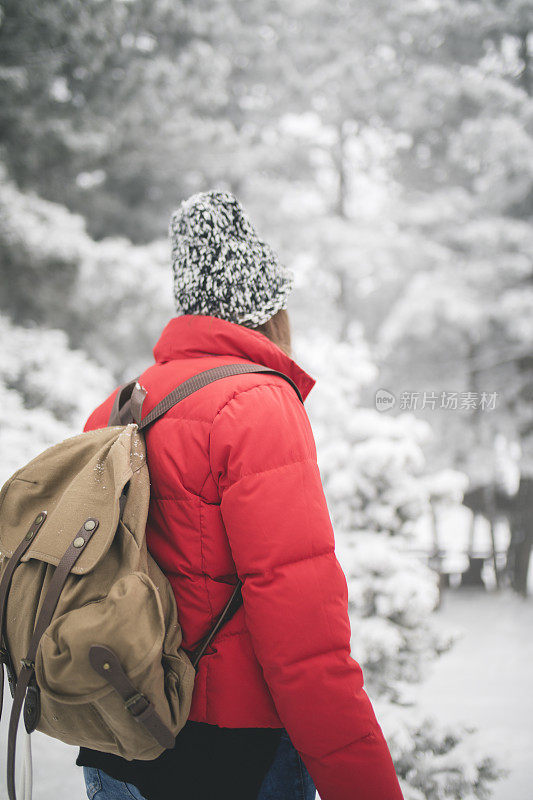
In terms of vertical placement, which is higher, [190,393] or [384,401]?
[190,393]

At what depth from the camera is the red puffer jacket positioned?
94 cm

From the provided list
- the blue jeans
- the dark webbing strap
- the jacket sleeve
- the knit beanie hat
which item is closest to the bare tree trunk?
the knit beanie hat

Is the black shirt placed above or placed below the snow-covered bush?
below

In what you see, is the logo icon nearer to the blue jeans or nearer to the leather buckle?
the blue jeans

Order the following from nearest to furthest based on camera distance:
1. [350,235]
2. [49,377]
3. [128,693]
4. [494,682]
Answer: [128,693]
[49,377]
[494,682]
[350,235]

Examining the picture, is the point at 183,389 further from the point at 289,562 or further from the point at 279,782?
the point at 279,782

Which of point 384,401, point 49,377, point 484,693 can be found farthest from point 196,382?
point 484,693

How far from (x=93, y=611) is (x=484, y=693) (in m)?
4.73

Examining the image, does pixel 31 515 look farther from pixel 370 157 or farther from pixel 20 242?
pixel 370 157

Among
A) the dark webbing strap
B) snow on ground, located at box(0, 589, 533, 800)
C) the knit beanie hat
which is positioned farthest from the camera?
snow on ground, located at box(0, 589, 533, 800)

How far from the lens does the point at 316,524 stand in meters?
0.99

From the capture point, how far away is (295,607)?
3.10 feet

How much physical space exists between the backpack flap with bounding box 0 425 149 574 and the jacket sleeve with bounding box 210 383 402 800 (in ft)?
0.57

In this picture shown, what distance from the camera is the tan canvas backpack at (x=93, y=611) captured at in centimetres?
85
